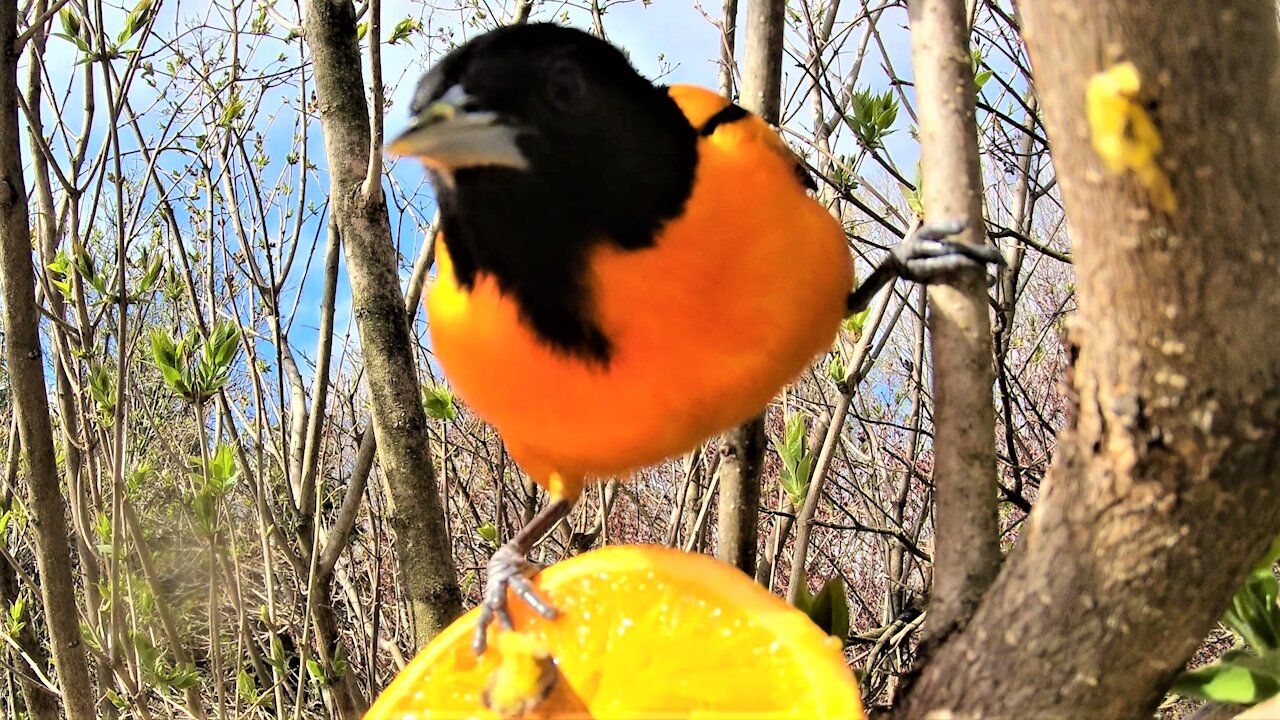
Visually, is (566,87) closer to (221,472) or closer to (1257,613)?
(1257,613)

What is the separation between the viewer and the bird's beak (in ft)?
1.93

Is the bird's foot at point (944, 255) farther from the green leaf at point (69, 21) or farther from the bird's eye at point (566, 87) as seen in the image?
the green leaf at point (69, 21)

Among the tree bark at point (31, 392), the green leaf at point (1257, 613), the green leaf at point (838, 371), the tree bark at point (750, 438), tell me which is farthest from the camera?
the green leaf at point (838, 371)

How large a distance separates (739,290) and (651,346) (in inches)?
3.1

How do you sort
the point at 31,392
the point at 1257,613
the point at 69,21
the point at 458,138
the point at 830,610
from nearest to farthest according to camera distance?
1. the point at 1257,613
2. the point at 458,138
3. the point at 830,610
4. the point at 31,392
5. the point at 69,21

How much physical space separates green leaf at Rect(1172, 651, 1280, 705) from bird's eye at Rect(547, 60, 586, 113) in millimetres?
491

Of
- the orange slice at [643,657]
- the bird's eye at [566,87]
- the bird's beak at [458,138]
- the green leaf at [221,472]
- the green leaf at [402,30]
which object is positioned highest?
the green leaf at [402,30]

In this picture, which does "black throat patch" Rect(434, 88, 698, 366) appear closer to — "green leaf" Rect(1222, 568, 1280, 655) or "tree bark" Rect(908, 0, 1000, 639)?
"tree bark" Rect(908, 0, 1000, 639)

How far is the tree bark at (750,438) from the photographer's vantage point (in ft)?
3.48

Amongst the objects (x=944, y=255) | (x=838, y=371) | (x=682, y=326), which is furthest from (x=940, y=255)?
(x=838, y=371)

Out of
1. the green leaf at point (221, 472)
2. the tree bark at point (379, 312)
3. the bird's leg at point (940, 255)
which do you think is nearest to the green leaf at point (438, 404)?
the green leaf at point (221, 472)

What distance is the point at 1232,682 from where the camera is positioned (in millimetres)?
430

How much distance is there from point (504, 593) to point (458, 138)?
1.07ft

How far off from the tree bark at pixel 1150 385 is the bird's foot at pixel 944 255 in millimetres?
208
